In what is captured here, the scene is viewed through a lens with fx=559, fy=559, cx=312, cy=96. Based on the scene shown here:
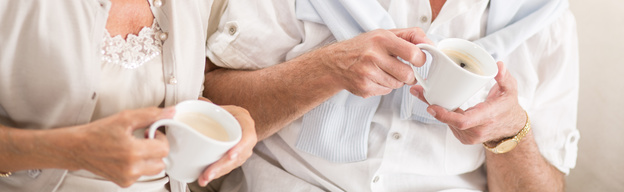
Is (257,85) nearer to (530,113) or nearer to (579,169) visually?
(530,113)

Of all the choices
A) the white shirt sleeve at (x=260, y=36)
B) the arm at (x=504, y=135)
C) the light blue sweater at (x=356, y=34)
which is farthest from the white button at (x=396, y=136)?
the white shirt sleeve at (x=260, y=36)

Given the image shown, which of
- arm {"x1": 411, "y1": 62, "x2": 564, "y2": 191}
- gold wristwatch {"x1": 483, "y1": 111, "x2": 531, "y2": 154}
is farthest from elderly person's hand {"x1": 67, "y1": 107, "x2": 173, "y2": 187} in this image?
gold wristwatch {"x1": 483, "y1": 111, "x2": 531, "y2": 154}

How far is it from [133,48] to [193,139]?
1.17 feet

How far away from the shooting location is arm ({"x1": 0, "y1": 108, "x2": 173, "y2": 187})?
0.82m

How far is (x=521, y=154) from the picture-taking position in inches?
56.9

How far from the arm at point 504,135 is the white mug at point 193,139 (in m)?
0.45

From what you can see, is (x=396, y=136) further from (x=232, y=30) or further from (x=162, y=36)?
(x=162, y=36)

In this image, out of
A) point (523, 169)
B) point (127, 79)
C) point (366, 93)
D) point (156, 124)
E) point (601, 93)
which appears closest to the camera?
point (156, 124)

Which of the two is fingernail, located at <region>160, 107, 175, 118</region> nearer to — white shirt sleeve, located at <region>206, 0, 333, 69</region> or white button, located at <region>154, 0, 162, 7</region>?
white button, located at <region>154, 0, 162, 7</region>

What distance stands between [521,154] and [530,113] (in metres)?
0.13

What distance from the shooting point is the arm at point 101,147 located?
82 cm

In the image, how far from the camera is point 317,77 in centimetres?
128

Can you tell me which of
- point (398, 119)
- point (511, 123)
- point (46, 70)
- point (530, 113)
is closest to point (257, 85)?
point (398, 119)

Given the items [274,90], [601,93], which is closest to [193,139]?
[274,90]
